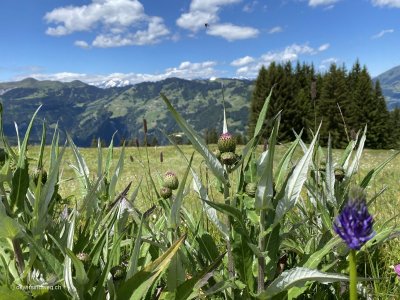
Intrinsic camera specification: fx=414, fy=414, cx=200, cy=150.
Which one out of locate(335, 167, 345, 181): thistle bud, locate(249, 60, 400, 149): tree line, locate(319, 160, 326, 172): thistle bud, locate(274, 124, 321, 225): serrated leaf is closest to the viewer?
locate(274, 124, 321, 225): serrated leaf

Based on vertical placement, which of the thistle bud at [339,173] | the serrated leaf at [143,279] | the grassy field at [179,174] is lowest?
the grassy field at [179,174]

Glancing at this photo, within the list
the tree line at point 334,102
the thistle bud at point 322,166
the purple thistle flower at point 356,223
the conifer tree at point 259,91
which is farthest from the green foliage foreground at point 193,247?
the conifer tree at point 259,91

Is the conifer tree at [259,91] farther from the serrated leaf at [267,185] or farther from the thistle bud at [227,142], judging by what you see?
the serrated leaf at [267,185]

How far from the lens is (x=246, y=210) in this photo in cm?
194

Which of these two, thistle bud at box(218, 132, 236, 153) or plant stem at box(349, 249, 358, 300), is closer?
plant stem at box(349, 249, 358, 300)

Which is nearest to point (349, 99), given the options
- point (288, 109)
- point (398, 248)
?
point (288, 109)

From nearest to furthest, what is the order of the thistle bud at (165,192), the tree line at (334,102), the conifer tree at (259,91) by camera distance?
the thistle bud at (165,192) < the tree line at (334,102) < the conifer tree at (259,91)

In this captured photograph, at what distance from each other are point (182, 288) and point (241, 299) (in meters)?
0.40

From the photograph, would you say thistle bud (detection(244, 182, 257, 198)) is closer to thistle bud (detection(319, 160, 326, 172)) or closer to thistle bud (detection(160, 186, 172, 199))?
thistle bud (detection(160, 186, 172, 199))

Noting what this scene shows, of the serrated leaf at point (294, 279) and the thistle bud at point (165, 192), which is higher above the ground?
the thistle bud at point (165, 192)

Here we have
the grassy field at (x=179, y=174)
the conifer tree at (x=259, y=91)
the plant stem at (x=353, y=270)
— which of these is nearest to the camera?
the plant stem at (x=353, y=270)

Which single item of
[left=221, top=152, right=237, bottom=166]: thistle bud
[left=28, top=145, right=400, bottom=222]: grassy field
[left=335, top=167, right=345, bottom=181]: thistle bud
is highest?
[left=221, top=152, right=237, bottom=166]: thistle bud

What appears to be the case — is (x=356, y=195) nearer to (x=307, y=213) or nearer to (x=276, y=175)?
(x=276, y=175)

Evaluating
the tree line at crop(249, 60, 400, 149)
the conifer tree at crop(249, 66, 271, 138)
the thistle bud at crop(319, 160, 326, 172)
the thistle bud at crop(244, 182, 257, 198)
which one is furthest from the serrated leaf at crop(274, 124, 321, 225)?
the conifer tree at crop(249, 66, 271, 138)
